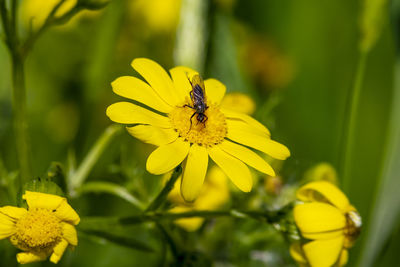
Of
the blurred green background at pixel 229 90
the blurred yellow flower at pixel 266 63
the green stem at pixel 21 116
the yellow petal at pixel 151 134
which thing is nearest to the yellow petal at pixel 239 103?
the blurred green background at pixel 229 90

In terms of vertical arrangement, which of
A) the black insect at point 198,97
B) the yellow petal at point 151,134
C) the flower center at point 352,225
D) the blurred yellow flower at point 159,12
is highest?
the blurred yellow flower at point 159,12

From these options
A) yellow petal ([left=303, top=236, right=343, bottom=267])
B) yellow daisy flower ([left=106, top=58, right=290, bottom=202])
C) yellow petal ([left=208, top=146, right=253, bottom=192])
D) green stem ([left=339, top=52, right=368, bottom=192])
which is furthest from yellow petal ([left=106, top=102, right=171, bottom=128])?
green stem ([left=339, top=52, right=368, bottom=192])

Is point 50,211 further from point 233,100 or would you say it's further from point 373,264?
point 373,264

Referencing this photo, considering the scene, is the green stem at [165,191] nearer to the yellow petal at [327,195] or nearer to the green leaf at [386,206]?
the yellow petal at [327,195]

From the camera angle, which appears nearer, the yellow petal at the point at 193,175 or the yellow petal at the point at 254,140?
the yellow petal at the point at 193,175

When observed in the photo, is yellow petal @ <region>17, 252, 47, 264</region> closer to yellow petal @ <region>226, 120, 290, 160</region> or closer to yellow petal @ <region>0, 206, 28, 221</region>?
yellow petal @ <region>0, 206, 28, 221</region>

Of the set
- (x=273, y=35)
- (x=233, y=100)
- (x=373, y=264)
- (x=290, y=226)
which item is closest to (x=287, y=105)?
(x=273, y=35)
